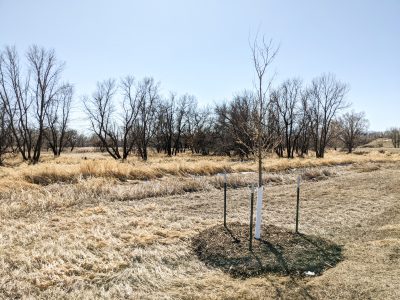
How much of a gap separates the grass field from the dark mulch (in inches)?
8.1

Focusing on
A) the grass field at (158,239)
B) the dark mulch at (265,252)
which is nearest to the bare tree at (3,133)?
the grass field at (158,239)

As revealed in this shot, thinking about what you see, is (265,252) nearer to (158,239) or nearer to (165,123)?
(158,239)

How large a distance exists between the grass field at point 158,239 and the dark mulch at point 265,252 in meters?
0.20

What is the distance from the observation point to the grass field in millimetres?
4250

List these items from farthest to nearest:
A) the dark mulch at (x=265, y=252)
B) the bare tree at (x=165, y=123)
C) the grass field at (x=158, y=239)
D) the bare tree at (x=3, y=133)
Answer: the bare tree at (x=165, y=123), the bare tree at (x=3, y=133), the dark mulch at (x=265, y=252), the grass field at (x=158, y=239)

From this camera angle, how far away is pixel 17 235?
6.01m

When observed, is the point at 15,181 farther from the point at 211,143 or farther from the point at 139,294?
the point at 211,143

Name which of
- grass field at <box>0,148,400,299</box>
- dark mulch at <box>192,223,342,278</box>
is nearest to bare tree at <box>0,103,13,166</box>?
grass field at <box>0,148,400,299</box>

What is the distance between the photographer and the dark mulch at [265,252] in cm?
497

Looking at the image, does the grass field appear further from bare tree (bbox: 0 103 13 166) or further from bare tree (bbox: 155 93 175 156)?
bare tree (bbox: 155 93 175 156)

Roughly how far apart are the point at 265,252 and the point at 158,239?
1949 millimetres

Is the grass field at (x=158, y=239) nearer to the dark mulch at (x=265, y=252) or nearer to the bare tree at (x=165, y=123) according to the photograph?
the dark mulch at (x=265, y=252)

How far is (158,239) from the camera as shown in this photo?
6.13 metres

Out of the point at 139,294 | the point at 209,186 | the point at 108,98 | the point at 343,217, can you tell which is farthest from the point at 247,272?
the point at 108,98
